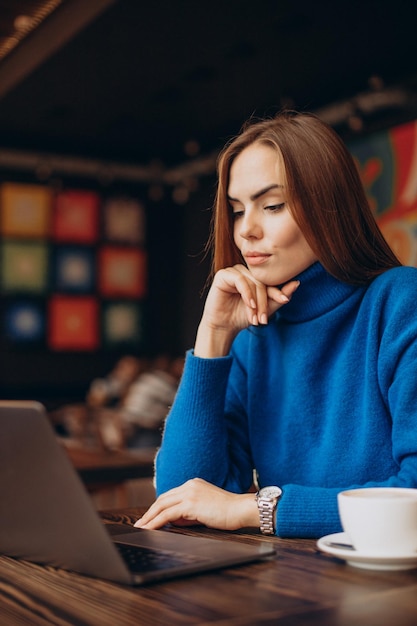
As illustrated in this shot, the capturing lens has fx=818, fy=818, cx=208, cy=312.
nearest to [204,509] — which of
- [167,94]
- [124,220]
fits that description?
[167,94]

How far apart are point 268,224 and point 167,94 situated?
198 inches

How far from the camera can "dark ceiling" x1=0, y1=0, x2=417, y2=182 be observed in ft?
15.8

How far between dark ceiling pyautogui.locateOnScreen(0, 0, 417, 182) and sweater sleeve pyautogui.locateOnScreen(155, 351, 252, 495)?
9.20ft

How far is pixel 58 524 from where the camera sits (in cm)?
91

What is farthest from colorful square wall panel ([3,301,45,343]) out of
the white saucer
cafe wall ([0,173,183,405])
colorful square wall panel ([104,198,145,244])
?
the white saucer

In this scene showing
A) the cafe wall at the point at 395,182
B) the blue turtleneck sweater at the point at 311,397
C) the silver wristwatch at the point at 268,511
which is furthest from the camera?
A: the cafe wall at the point at 395,182

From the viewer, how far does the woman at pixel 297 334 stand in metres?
1.44

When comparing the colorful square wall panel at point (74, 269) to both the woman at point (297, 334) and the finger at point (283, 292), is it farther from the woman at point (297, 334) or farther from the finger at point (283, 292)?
the finger at point (283, 292)

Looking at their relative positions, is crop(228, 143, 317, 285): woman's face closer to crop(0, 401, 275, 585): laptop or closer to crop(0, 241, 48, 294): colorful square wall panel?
crop(0, 401, 275, 585): laptop

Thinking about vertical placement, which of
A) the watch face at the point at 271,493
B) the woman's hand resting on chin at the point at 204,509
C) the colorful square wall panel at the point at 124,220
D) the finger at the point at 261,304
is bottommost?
the woman's hand resting on chin at the point at 204,509

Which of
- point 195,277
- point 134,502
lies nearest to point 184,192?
point 195,277

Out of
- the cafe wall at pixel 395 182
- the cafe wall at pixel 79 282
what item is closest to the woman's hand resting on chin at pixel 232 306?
the cafe wall at pixel 395 182

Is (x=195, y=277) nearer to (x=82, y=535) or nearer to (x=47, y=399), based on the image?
(x=47, y=399)

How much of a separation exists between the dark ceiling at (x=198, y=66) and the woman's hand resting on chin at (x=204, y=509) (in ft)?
10.1
